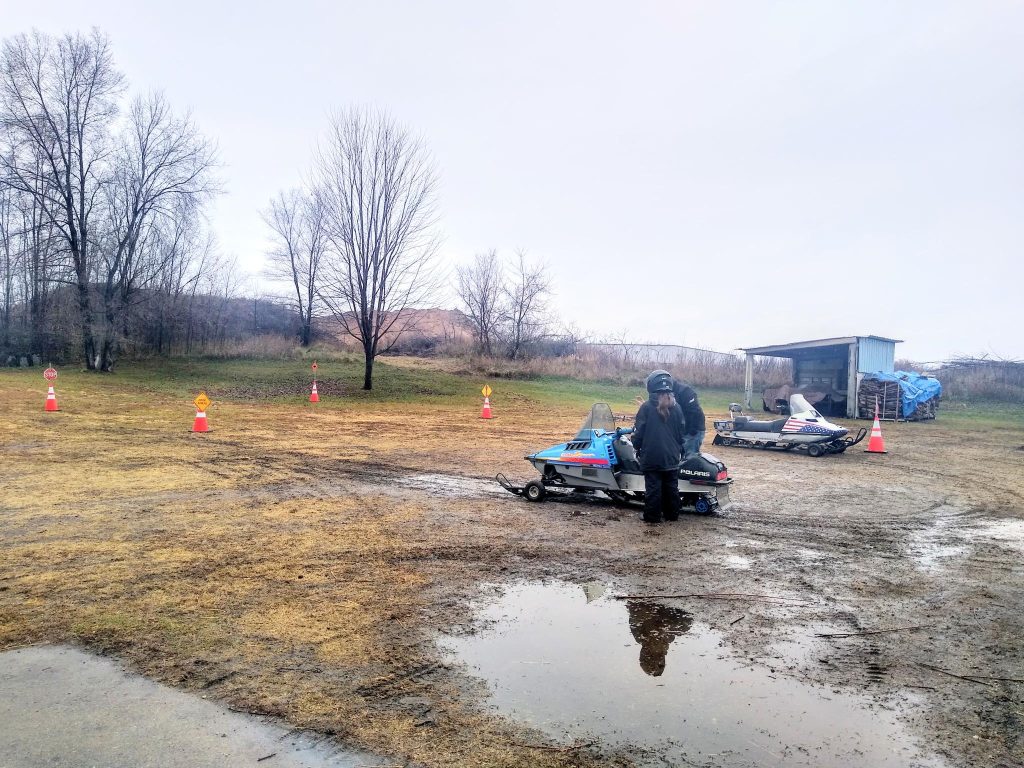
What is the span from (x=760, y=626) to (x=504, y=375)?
30.1 metres

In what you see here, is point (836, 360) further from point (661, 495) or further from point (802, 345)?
point (661, 495)

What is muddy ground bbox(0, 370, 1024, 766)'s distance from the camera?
3617 mm

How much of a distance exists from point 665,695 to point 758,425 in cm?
1272

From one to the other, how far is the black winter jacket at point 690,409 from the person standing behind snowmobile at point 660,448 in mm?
849

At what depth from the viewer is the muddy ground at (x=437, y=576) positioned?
11.9 feet

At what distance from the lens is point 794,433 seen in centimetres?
1483

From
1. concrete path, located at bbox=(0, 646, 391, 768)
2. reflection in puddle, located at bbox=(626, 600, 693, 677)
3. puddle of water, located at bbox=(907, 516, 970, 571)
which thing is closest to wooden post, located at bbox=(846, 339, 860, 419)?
puddle of water, located at bbox=(907, 516, 970, 571)

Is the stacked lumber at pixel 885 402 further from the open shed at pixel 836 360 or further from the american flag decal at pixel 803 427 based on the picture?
the american flag decal at pixel 803 427

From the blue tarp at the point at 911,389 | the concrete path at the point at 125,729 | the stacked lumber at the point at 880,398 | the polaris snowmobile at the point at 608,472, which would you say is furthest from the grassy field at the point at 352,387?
the concrete path at the point at 125,729

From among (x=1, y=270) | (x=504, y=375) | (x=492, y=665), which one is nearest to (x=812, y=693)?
(x=492, y=665)

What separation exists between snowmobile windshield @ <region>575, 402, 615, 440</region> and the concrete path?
6.20m

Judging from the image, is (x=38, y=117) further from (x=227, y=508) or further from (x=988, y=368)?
(x=988, y=368)

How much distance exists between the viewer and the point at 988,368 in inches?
1261

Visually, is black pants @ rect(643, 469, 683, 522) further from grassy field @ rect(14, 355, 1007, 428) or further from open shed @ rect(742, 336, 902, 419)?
open shed @ rect(742, 336, 902, 419)
